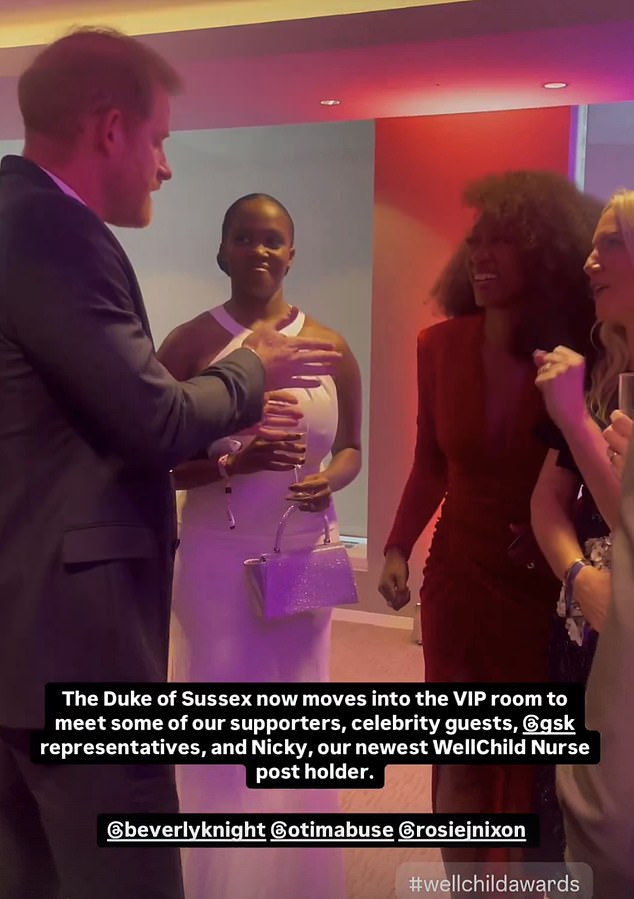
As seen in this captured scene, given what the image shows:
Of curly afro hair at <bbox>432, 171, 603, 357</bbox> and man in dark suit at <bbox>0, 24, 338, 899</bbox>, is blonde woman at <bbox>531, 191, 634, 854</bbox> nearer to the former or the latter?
curly afro hair at <bbox>432, 171, 603, 357</bbox>

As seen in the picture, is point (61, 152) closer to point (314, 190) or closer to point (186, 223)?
point (186, 223)

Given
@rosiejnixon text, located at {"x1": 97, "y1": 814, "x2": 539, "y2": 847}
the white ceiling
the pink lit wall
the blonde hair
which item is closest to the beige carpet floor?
@rosiejnixon text, located at {"x1": 97, "y1": 814, "x2": 539, "y2": 847}

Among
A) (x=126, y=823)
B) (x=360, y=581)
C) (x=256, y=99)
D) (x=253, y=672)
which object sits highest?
(x=256, y=99)

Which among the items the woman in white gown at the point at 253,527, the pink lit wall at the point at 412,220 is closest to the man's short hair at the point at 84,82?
the woman in white gown at the point at 253,527

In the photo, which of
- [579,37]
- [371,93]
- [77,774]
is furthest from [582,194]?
[77,774]

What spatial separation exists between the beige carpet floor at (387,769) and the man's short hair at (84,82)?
0.96 metres

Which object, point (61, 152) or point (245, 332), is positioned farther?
point (245, 332)

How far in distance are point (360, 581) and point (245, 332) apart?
0.51 metres

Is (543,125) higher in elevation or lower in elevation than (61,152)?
higher

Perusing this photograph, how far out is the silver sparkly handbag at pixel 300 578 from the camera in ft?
5.01

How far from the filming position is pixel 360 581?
1.61m

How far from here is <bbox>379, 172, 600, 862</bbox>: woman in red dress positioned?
1.40 meters

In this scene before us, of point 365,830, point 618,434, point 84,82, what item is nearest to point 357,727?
point 365,830

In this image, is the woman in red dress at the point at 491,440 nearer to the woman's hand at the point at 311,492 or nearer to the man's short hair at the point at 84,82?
the woman's hand at the point at 311,492
